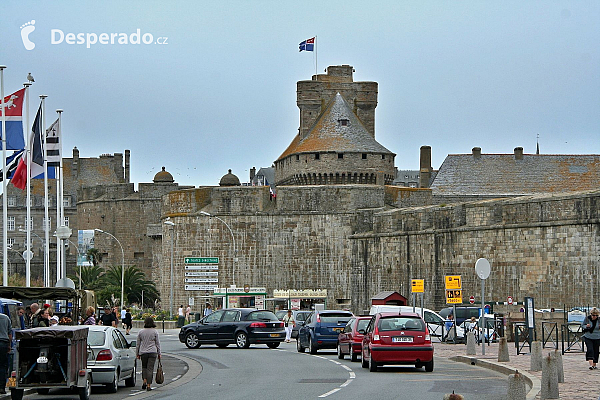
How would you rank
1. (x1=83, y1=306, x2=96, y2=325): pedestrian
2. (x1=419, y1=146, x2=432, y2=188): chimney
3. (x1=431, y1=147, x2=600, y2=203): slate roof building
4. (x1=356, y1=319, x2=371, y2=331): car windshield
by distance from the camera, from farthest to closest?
(x1=419, y1=146, x2=432, y2=188): chimney
(x1=431, y1=147, x2=600, y2=203): slate roof building
(x1=356, y1=319, x2=371, y2=331): car windshield
(x1=83, y1=306, x2=96, y2=325): pedestrian

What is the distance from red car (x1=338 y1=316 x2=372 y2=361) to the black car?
21.7 ft

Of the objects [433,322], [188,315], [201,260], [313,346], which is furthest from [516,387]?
[201,260]

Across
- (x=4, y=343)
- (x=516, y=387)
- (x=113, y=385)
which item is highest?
(x=4, y=343)

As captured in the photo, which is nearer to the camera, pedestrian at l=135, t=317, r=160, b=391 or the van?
pedestrian at l=135, t=317, r=160, b=391

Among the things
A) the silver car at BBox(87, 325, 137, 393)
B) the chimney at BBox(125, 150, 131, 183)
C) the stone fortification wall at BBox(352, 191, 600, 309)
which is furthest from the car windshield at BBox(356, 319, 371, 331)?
the chimney at BBox(125, 150, 131, 183)

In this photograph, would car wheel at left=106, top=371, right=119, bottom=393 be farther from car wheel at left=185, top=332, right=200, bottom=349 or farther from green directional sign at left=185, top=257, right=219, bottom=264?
green directional sign at left=185, top=257, right=219, bottom=264

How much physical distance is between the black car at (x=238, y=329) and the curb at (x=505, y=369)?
26.2 feet

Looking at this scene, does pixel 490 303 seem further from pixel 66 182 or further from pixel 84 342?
pixel 66 182

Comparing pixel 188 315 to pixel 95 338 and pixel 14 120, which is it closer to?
pixel 14 120

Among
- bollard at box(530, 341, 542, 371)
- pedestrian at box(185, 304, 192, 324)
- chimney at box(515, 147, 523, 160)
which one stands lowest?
pedestrian at box(185, 304, 192, 324)

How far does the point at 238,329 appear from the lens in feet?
114

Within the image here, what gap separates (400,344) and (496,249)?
26.3 metres

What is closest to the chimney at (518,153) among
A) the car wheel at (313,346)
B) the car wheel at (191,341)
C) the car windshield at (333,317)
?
the car wheel at (191,341)

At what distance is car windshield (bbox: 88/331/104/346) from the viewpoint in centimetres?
1911
